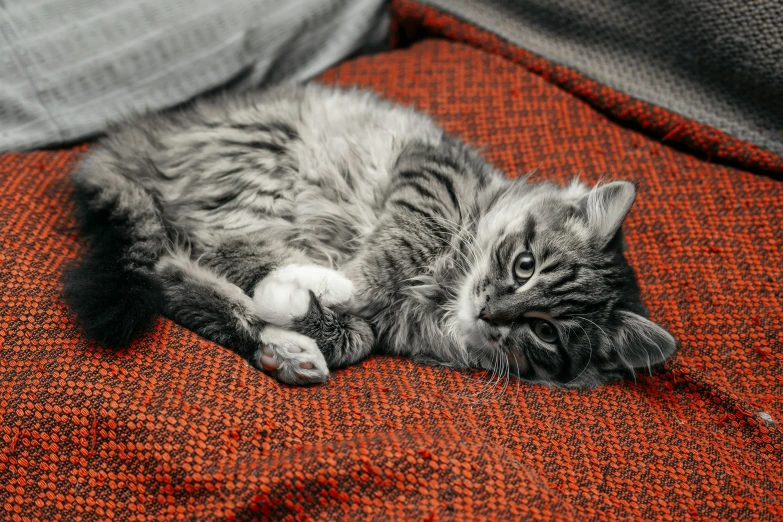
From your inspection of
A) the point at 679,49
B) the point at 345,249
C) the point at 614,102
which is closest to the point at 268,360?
the point at 345,249

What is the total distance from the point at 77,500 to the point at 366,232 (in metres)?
1.11

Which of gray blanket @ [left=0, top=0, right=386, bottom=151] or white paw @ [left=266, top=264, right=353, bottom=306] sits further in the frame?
gray blanket @ [left=0, top=0, right=386, bottom=151]

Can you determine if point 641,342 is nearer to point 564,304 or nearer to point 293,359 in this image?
point 564,304

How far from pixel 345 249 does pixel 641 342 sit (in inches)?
39.4

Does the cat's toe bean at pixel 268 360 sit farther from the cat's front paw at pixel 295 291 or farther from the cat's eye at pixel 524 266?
the cat's eye at pixel 524 266

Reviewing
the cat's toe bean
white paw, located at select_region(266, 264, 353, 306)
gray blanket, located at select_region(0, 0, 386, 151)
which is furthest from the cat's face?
gray blanket, located at select_region(0, 0, 386, 151)

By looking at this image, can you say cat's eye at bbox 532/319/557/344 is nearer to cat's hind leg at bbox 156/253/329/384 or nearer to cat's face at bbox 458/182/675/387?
cat's face at bbox 458/182/675/387

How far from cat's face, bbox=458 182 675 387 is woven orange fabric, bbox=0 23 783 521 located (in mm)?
98

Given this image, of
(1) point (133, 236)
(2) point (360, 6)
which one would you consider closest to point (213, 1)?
(2) point (360, 6)

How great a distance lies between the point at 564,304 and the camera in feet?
5.54

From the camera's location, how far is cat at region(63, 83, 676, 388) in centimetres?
169

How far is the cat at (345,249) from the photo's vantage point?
5.53 ft

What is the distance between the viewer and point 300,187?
6.68 ft

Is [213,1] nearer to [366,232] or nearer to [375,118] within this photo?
[375,118]
